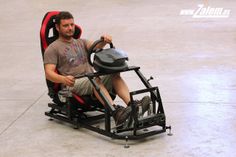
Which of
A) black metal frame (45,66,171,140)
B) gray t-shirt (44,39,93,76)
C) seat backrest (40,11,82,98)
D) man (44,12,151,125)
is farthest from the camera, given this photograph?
seat backrest (40,11,82,98)

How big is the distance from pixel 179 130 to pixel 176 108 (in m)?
0.58

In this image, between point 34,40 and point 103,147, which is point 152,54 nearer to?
point 34,40

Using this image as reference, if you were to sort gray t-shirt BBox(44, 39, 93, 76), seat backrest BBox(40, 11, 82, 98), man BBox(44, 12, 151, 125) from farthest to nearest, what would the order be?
seat backrest BBox(40, 11, 82, 98) → gray t-shirt BBox(44, 39, 93, 76) → man BBox(44, 12, 151, 125)

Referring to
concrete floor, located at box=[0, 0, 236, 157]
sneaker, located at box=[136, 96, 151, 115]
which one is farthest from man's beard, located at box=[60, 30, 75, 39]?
sneaker, located at box=[136, 96, 151, 115]

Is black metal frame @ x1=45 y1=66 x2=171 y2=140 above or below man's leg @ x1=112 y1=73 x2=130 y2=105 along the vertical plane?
below

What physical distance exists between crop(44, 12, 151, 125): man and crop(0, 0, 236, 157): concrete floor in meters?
0.37

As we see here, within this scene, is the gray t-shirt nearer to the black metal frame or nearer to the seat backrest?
the seat backrest

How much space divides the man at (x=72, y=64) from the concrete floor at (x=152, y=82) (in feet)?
1.22

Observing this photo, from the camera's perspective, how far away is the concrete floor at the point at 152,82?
3.46 m

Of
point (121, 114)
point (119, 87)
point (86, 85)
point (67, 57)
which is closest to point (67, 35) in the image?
point (67, 57)

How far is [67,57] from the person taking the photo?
12.8 feet

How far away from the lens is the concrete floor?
11.4ft

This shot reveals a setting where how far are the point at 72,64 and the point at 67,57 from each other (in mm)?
74

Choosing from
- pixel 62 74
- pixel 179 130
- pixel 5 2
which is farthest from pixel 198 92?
pixel 5 2
